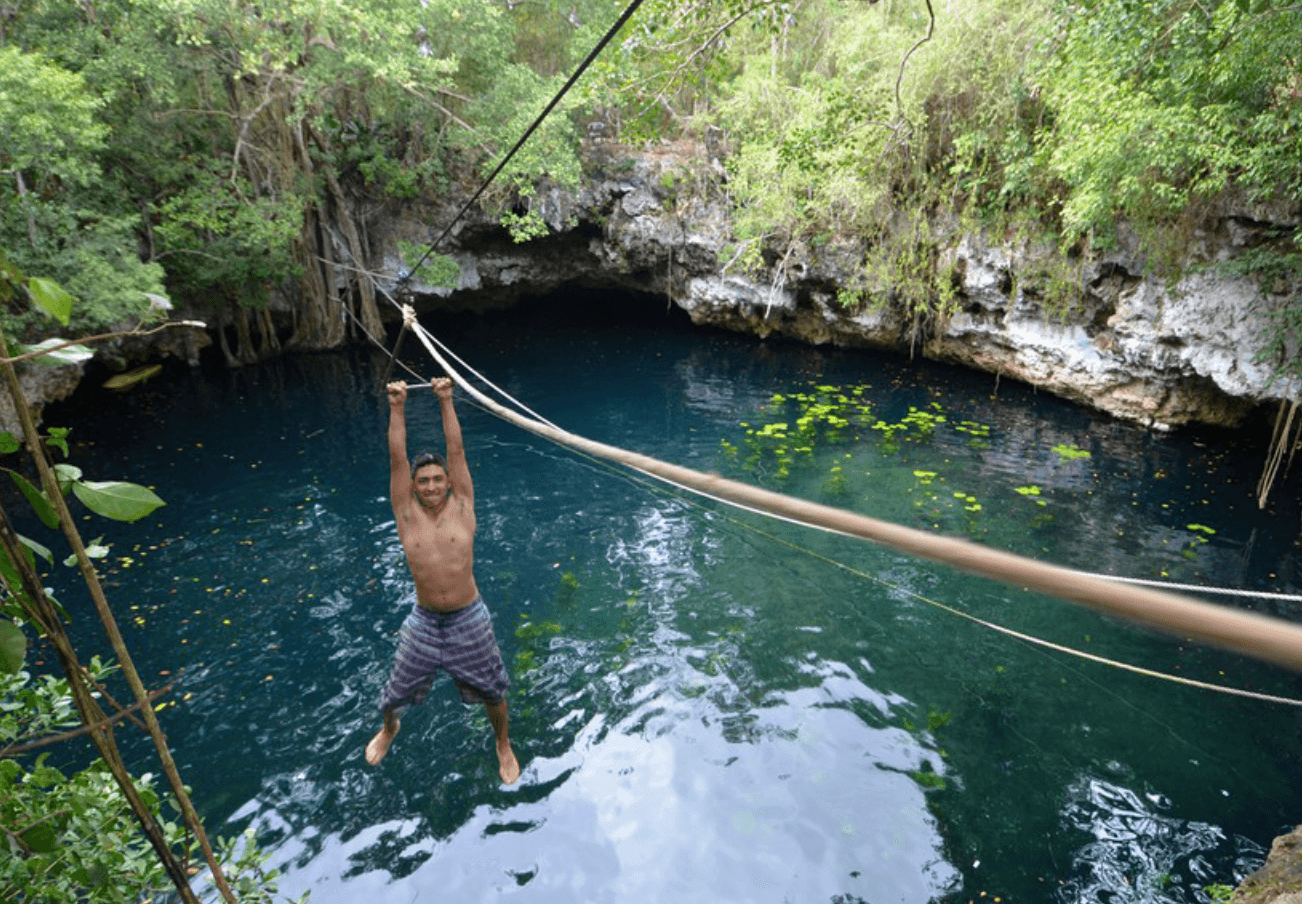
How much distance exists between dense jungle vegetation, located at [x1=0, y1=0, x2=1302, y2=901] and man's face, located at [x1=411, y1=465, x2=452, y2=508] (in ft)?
5.97

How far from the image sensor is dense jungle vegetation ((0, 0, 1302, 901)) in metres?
6.79

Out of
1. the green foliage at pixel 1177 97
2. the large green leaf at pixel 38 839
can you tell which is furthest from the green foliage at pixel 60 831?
the green foliage at pixel 1177 97

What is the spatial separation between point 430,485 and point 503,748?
164cm

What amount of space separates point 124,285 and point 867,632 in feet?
29.9

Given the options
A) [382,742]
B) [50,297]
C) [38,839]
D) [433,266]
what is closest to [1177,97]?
[382,742]

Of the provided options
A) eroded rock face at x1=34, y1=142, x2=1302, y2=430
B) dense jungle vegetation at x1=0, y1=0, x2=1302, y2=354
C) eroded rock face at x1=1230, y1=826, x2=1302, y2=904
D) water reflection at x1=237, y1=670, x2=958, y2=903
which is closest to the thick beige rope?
eroded rock face at x1=1230, y1=826, x2=1302, y2=904

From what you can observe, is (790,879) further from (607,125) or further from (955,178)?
(607,125)

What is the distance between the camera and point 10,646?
1086mm

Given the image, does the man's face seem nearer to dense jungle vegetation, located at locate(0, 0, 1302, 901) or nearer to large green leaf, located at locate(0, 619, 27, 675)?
dense jungle vegetation, located at locate(0, 0, 1302, 901)

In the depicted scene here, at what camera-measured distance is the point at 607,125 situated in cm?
1655

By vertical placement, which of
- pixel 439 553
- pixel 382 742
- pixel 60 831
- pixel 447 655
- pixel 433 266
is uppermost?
pixel 433 266

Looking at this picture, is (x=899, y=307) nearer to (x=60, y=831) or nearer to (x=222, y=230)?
(x=222, y=230)

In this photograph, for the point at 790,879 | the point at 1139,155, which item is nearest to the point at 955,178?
the point at 1139,155

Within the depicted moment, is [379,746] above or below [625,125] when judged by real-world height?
below
